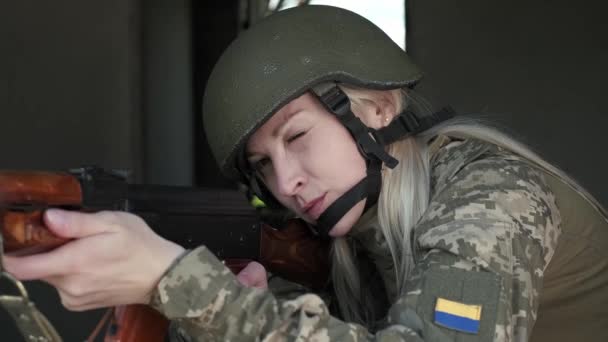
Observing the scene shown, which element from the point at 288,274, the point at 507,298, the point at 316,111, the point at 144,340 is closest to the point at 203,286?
the point at 144,340

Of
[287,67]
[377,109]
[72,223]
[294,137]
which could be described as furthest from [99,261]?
[377,109]

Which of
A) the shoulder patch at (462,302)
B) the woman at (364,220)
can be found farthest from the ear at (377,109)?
the shoulder patch at (462,302)

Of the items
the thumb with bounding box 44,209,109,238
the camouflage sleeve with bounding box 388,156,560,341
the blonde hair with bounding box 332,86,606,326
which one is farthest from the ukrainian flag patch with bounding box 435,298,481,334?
the thumb with bounding box 44,209,109,238

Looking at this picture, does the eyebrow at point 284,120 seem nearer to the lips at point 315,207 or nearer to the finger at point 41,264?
the lips at point 315,207

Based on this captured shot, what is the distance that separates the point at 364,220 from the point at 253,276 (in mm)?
324

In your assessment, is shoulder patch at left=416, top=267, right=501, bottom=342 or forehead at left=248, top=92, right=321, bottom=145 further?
forehead at left=248, top=92, right=321, bottom=145

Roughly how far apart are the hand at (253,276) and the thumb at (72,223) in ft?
1.64

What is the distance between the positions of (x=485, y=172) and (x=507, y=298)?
0.98 feet

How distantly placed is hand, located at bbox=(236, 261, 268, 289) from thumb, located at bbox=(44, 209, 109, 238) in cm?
50

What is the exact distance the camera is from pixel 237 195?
1.71 meters

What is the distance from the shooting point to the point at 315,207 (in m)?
1.60

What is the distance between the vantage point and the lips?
62.5 inches

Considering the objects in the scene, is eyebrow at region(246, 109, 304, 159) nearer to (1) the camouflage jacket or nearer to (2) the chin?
(2) the chin

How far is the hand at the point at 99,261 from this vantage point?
38.4 inches
